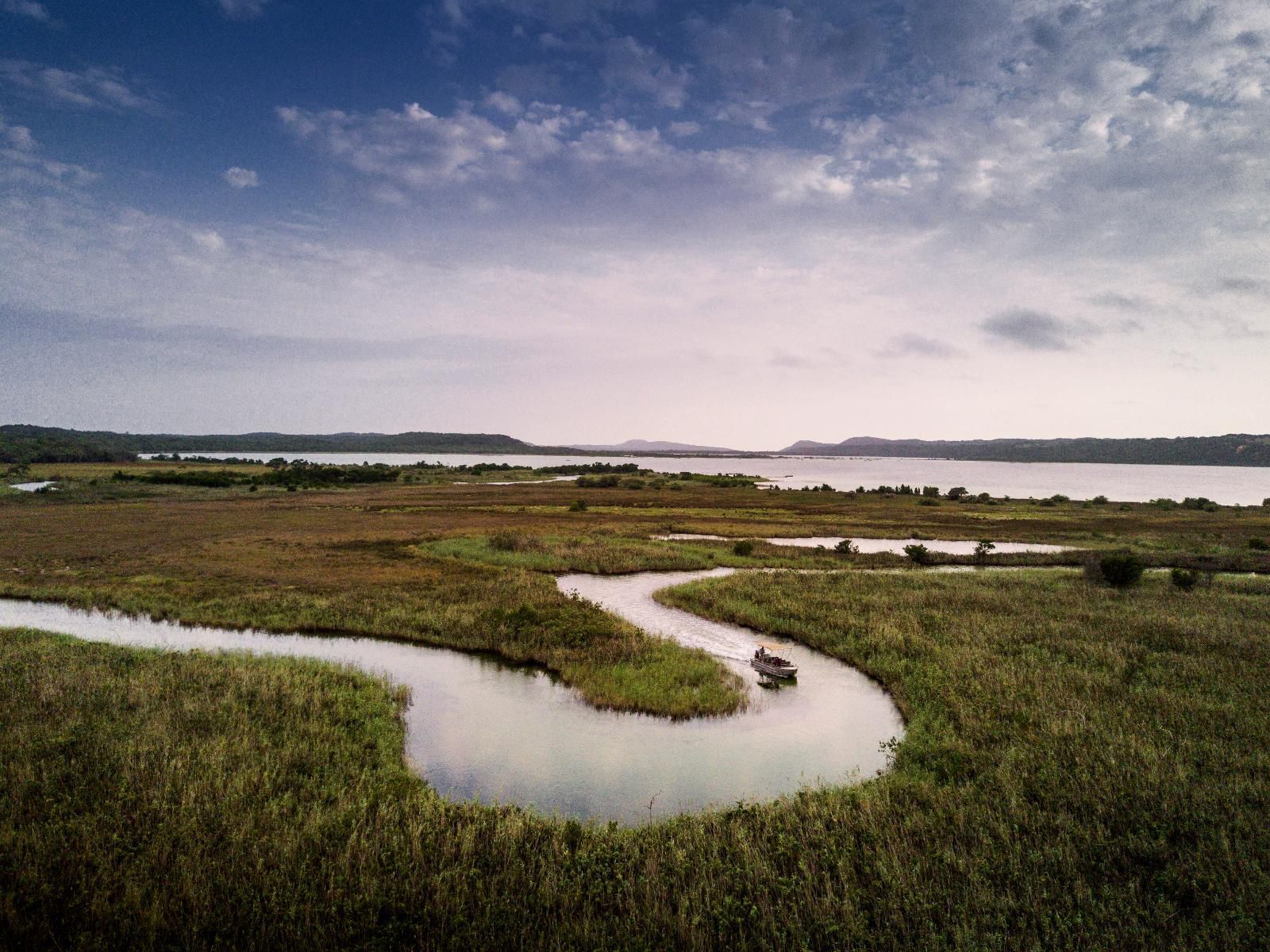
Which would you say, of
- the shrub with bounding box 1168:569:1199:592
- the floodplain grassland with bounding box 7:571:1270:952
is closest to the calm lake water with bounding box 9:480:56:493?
the floodplain grassland with bounding box 7:571:1270:952

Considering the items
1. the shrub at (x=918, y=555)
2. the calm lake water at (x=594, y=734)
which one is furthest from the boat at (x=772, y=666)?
the shrub at (x=918, y=555)

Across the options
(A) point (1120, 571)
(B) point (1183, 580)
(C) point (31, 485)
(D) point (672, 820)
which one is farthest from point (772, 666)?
(C) point (31, 485)

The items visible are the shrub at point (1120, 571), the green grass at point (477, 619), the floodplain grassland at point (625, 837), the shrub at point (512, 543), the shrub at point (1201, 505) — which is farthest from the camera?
the shrub at point (1201, 505)

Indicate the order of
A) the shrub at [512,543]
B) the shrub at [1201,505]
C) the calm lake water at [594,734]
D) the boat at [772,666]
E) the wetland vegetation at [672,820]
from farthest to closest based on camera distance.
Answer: the shrub at [1201,505], the shrub at [512,543], the boat at [772,666], the calm lake water at [594,734], the wetland vegetation at [672,820]

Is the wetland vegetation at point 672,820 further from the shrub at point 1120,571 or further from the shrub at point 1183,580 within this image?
the shrub at point 1120,571

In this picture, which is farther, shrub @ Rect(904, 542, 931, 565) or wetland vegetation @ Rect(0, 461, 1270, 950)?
shrub @ Rect(904, 542, 931, 565)

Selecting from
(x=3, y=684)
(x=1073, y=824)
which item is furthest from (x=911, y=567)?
(x=3, y=684)

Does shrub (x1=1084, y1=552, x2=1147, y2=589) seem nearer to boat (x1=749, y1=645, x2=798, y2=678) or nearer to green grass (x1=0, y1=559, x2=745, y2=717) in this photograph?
boat (x1=749, y1=645, x2=798, y2=678)
